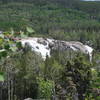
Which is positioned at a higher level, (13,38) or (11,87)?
(13,38)

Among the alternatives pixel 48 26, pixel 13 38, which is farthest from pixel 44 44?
pixel 13 38

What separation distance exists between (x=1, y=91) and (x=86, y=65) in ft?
36.6

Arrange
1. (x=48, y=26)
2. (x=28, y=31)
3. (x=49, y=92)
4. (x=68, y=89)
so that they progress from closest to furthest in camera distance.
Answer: (x=28, y=31) → (x=68, y=89) → (x=49, y=92) → (x=48, y=26)

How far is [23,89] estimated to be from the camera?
31.9 meters

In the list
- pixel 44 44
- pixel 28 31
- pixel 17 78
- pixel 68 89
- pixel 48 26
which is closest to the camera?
pixel 28 31

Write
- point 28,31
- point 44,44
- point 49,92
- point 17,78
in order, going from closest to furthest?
point 28,31 < point 49,92 < point 17,78 < point 44,44

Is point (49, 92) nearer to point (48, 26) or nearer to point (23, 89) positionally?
point (23, 89)

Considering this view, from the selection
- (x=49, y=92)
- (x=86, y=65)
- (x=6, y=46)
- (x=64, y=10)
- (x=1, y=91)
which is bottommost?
(x=64, y=10)

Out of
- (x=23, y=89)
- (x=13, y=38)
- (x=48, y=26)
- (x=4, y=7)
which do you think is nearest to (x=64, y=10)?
(x=4, y=7)

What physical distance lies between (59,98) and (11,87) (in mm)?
8049

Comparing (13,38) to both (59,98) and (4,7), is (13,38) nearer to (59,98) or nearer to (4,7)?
(59,98)

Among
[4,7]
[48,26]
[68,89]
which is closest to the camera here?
[68,89]

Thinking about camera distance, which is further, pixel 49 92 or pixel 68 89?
pixel 49 92

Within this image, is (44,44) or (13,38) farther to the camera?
(44,44)
